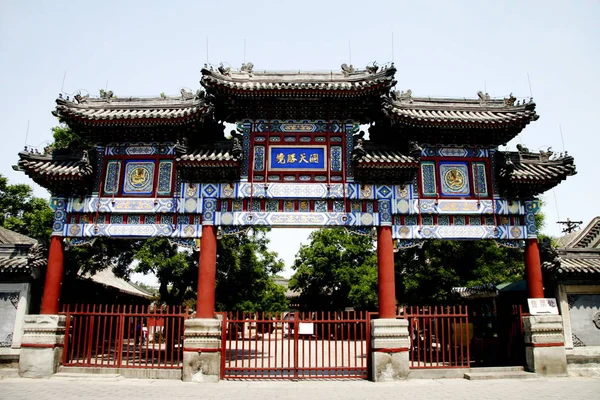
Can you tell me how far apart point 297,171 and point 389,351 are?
547cm

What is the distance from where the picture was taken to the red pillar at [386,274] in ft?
40.4

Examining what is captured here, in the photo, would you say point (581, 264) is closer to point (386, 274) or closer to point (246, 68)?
point (386, 274)

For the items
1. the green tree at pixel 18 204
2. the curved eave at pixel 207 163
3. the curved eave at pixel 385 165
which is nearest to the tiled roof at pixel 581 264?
the curved eave at pixel 385 165

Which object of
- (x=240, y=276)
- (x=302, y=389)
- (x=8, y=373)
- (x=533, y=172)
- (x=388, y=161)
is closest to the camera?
(x=302, y=389)

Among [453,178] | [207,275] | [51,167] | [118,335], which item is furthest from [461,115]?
[51,167]

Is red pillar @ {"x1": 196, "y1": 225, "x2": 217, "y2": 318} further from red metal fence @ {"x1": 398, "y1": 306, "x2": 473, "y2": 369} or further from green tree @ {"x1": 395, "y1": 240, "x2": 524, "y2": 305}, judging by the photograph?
green tree @ {"x1": 395, "y1": 240, "x2": 524, "y2": 305}

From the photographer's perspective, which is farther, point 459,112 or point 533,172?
point 459,112

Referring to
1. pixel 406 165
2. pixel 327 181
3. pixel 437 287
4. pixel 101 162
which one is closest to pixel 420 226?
pixel 406 165

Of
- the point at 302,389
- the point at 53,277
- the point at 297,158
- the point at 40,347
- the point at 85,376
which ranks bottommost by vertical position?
the point at 302,389

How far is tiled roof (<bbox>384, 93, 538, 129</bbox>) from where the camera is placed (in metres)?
13.1

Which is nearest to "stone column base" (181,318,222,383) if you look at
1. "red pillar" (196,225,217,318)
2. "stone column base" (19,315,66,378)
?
"red pillar" (196,225,217,318)

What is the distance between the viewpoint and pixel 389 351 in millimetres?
11852

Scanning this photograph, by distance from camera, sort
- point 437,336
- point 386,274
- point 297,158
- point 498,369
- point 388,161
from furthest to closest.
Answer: point 297,158, point 388,161, point 386,274, point 498,369, point 437,336

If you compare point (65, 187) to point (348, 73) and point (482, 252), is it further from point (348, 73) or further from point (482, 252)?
point (482, 252)
